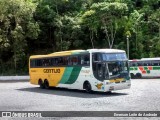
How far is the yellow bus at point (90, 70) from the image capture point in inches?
851

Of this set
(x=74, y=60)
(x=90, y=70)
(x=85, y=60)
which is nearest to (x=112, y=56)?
(x=90, y=70)

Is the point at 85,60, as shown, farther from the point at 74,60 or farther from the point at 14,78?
the point at 14,78

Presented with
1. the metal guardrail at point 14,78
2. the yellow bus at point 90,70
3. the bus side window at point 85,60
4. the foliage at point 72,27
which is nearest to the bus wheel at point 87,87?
the yellow bus at point 90,70

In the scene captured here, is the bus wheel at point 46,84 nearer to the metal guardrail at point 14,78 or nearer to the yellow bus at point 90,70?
the yellow bus at point 90,70

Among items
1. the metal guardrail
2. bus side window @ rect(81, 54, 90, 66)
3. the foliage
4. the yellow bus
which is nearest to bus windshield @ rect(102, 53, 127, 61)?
the yellow bus

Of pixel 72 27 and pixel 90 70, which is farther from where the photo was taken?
pixel 72 27

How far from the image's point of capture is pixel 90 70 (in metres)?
22.4

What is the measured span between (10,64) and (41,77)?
2216 cm

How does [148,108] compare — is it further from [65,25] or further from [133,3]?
[133,3]

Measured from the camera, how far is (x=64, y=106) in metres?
16.3

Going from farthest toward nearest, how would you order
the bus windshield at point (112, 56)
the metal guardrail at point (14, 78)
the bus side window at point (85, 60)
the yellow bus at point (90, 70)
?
the metal guardrail at point (14, 78)
the bus side window at point (85, 60)
the bus windshield at point (112, 56)
the yellow bus at point (90, 70)

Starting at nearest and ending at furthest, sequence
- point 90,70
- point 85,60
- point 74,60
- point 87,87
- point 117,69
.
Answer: point 117,69 → point 90,70 → point 85,60 → point 87,87 → point 74,60

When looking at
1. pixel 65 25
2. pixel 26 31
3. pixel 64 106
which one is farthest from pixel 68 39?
pixel 64 106

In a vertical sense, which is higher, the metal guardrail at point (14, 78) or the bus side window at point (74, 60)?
the bus side window at point (74, 60)
